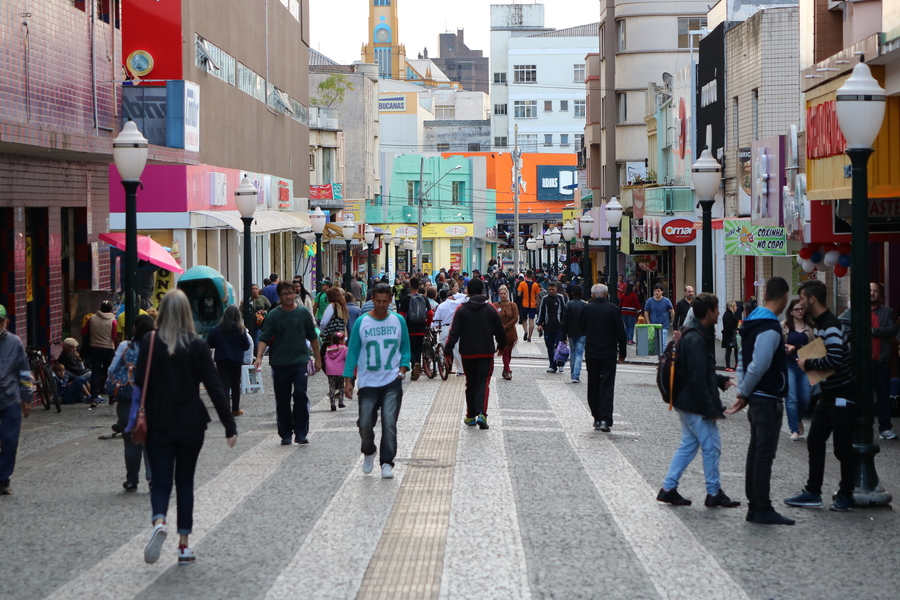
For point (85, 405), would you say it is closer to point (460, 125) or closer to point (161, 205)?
point (161, 205)

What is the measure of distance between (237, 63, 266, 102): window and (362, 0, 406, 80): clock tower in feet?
365

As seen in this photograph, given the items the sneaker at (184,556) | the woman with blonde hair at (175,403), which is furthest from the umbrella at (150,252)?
the sneaker at (184,556)

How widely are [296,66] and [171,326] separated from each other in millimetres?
40444

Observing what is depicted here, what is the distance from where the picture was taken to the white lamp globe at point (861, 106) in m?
9.37

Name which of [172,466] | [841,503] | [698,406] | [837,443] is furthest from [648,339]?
[172,466]

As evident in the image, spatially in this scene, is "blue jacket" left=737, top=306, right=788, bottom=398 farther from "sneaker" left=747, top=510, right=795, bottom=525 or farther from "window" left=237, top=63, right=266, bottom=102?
"window" left=237, top=63, right=266, bottom=102

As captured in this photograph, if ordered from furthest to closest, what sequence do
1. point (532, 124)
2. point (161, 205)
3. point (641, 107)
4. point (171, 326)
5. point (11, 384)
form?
point (532, 124) → point (641, 107) → point (161, 205) → point (11, 384) → point (171, 326)

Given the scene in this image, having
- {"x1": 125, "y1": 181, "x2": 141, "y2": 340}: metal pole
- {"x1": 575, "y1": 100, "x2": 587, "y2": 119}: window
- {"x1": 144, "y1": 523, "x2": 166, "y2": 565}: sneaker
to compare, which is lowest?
{"x1": 144, "y1": 523, "x2": 166, "y2": 565}: sneaker

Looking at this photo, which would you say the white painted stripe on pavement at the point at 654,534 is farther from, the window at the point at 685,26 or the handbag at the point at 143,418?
the window at the point at 685,26

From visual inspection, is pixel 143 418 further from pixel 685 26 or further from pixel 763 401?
pixel 685 26

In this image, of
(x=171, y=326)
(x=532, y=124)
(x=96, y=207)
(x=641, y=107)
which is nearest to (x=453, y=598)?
(x=171, y=326)

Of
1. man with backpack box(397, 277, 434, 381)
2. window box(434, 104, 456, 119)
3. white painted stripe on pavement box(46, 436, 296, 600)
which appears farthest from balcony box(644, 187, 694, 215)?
window box(434, 104, 456, 119)

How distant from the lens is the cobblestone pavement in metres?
6.94

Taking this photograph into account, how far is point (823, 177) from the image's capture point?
16.2m
